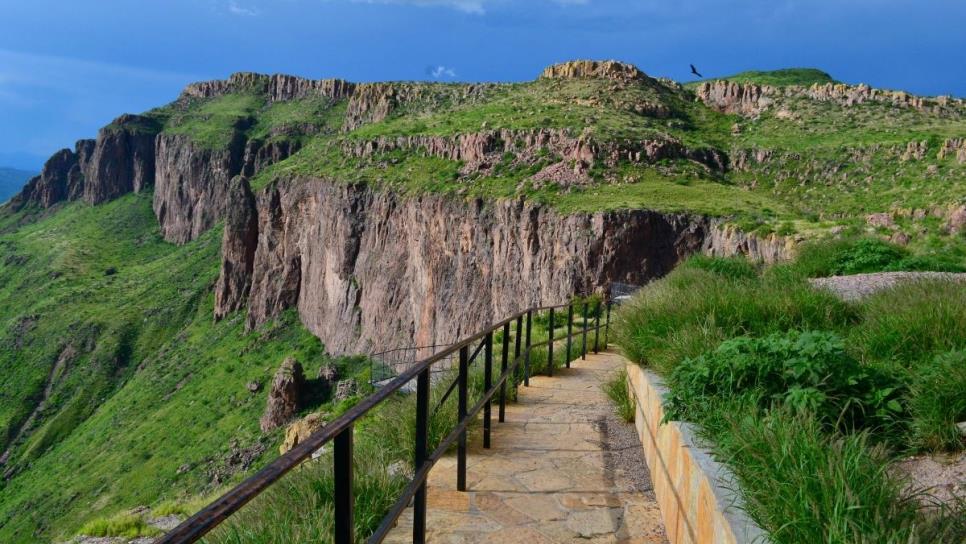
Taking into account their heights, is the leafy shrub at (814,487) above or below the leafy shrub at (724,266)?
below

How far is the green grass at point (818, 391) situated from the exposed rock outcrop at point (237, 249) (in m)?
68.5

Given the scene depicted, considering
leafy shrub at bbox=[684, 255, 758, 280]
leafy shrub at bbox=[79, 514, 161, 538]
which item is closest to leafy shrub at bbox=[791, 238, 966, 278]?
leafy shrub at bbox=[684, 255, 758, 280]

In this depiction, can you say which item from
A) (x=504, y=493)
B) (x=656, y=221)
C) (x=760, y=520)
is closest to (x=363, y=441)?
(x=504, y=493)

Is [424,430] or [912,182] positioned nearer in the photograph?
[424,430]

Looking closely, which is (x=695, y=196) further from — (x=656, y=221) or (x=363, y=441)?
(x=363, y=441)

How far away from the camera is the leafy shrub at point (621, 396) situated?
7118mm

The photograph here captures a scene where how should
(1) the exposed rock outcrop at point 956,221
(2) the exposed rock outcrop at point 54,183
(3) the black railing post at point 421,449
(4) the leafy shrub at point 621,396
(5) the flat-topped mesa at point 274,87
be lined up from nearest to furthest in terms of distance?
(3) the black railing post at point 421,449, (4) the leafy shrub at point 621,396, (1) the exposed rock outcrop at point 956,221, (5) the flat-topped mesa at point 274,87, (2) the exposed rock outcrop at point 54,183

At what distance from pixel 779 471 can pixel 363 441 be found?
4062 mm

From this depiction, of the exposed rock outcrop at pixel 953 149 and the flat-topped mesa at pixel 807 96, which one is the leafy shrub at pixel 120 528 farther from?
the flat-topped mesa at pixel 807 96

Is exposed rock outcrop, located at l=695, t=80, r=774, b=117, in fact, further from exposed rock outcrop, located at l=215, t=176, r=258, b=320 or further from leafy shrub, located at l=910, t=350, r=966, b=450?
leafy shrub, located at l=910, t=350, r=966, b=450

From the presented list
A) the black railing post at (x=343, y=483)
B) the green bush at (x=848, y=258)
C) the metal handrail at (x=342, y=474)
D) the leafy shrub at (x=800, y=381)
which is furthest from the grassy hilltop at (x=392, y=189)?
the black railing post at (x=343, y=483)

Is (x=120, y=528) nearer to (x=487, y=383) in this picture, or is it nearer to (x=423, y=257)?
(x=487, y=383)

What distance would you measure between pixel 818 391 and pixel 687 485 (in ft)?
3.00

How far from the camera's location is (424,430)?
358 cm
